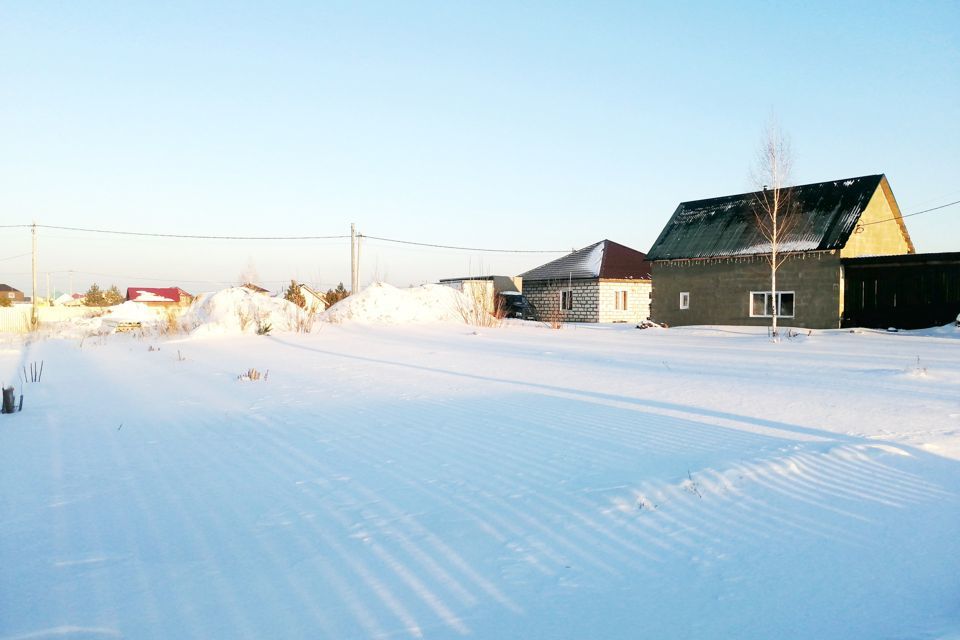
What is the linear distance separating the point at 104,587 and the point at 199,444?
2.75 meters

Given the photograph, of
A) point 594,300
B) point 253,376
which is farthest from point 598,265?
point 253,376

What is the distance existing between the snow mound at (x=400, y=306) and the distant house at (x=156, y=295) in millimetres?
43015

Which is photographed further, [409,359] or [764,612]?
[409,359]

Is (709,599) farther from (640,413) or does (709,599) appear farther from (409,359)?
(409,359)

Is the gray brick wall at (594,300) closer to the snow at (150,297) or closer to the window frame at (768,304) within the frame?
the window frame at (768,304)

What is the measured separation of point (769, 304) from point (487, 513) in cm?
1959

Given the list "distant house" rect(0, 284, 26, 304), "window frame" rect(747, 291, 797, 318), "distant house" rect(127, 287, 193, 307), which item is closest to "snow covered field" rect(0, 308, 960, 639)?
"window frame" rect(747, 291, 797, 318)

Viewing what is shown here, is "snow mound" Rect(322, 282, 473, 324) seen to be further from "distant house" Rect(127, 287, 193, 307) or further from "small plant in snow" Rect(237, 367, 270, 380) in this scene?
"distant house" Rect(127, 287, 193, 307)

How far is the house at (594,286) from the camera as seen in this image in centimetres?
2731

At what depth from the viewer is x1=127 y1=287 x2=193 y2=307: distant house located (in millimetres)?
59844

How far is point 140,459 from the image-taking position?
5.00 metres

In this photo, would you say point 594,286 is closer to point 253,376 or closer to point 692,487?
point 253,376

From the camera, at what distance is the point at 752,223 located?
71.4 ft

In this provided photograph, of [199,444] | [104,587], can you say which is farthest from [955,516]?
[199,444]
